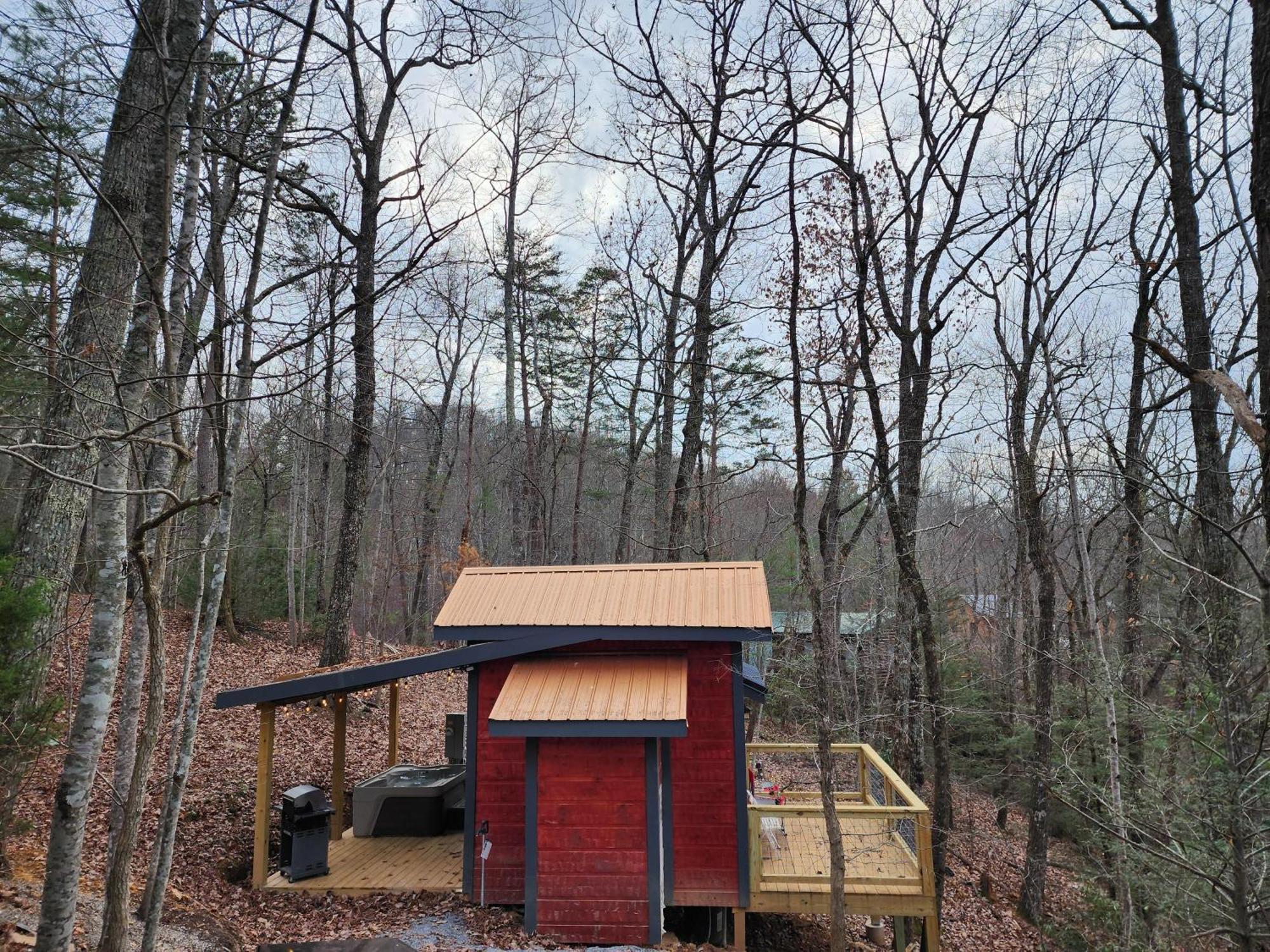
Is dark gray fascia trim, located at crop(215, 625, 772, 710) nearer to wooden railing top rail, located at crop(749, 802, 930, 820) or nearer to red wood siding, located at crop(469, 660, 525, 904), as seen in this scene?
red wood siding, located at crop(469, 660, 525, 904)

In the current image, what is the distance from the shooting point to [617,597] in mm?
8867

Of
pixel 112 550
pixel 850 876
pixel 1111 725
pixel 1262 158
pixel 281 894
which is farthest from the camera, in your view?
pixel 1111 725

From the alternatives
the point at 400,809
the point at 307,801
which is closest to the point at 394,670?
the point at 307,801

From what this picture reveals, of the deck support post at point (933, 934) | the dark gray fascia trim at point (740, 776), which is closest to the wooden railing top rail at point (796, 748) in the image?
the dark gray fascia trim at point (740, 776)

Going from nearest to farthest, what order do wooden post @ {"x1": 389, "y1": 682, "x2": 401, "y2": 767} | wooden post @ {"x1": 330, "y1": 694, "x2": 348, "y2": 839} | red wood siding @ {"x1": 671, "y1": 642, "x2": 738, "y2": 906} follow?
1. red wood siding @ {"x1": 671, "y1": 642, "x2": 738, "y2": 906}
2. wooden post @ {"x1": 330, "y1": 694, "x2": 348, "y2": 839}
3. wooden post @ {"x1": 389, "y1": 682, "x2": 401, "y2": 767}

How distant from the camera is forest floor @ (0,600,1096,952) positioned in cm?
663

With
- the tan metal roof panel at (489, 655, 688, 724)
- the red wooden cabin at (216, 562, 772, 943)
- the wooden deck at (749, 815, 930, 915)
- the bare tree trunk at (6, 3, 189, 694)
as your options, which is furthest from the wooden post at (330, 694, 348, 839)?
the wooden deck at (749, 815, 930, 915)

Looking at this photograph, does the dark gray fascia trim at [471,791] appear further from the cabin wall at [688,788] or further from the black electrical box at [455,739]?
the black electrical box at [455,739]

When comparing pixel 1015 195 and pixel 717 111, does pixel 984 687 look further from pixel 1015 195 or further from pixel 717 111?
pixel 717 111

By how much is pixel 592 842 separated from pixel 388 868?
2.89m

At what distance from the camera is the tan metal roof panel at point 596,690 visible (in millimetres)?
7469

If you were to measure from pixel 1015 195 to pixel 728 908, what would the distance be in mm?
12180

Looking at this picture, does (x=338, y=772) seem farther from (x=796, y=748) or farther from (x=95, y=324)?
(x=95, y=324)

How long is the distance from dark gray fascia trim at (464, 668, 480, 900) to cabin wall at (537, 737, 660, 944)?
41.2 inches
